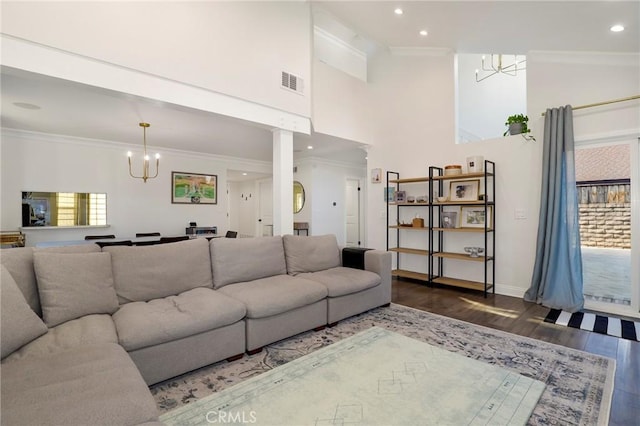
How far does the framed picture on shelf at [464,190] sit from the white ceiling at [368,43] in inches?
72.9

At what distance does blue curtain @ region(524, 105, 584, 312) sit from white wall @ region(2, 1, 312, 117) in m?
3.18

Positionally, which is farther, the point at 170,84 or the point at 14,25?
the point at 170,84

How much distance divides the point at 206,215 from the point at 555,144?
664 cm

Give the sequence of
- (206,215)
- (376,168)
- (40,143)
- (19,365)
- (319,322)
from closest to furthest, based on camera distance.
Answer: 1. (19,365)
2. (319,322)
3. (40,143)
4. (376,168)
5. (206,215)

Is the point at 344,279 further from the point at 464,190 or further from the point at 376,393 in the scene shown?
the point at 464,190

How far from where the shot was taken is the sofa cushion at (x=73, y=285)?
197 centimetres

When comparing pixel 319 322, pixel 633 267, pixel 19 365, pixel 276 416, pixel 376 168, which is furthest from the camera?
pixel 376 168

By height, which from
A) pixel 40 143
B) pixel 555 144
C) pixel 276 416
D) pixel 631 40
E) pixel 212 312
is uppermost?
pixel 631 40

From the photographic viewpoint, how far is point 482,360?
2.37 m

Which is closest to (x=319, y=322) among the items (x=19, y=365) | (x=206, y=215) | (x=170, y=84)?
(x=19, y=365)

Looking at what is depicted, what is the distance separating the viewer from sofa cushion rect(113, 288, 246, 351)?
6.23ft

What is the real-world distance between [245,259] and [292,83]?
252 centimetres

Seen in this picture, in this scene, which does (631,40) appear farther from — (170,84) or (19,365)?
(19,365)

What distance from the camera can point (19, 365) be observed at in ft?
4.59
